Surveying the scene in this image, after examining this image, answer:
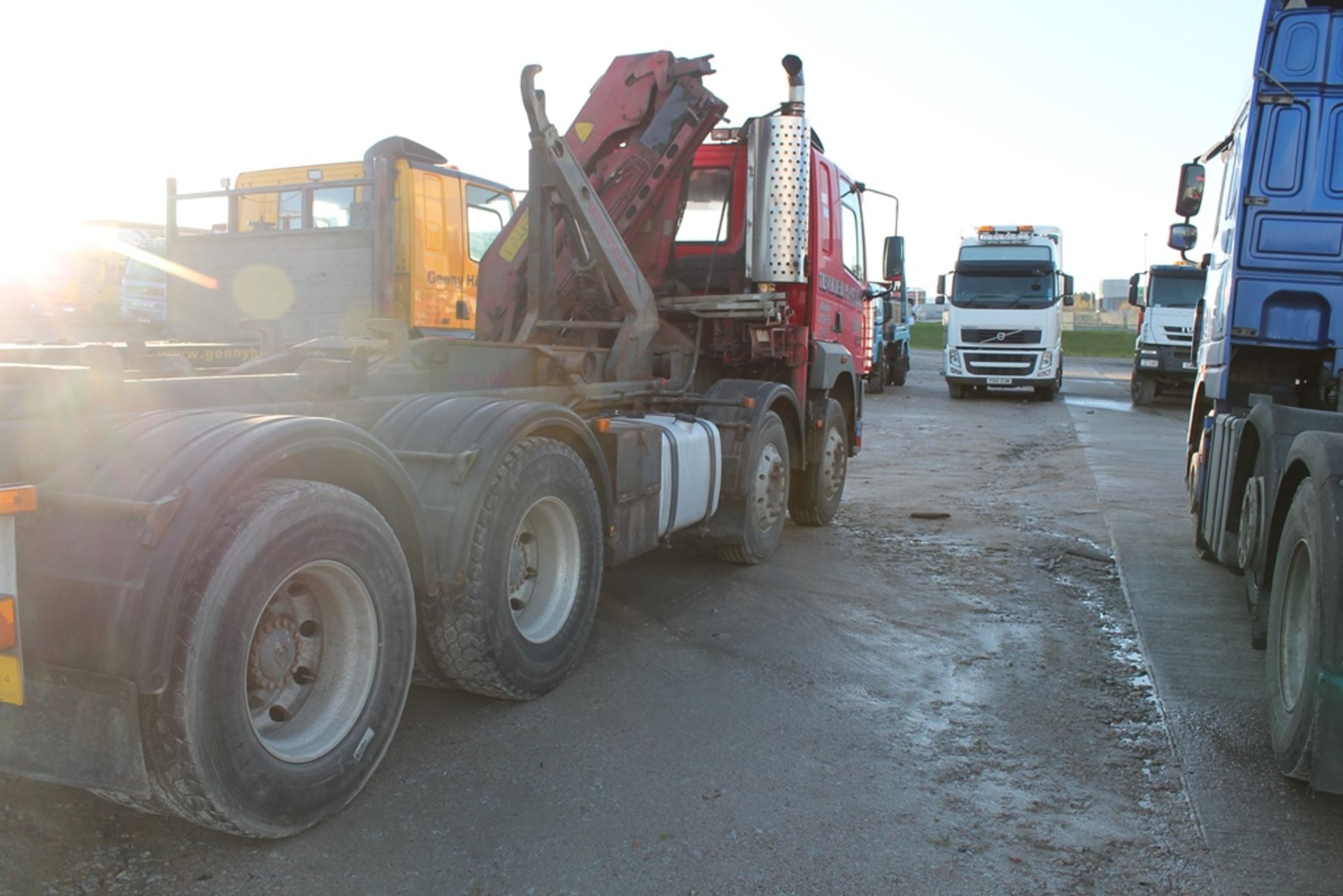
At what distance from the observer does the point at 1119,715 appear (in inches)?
176

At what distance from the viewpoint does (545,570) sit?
4812mm

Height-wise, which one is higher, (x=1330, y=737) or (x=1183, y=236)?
(x=1183, y=236)

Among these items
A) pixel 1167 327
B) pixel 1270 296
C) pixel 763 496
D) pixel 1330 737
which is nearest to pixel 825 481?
pixel 763 496

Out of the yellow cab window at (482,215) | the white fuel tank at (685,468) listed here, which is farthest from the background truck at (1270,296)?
the yellow cab window at (482,215)

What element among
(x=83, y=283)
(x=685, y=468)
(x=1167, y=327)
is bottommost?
(x=685, y=468)

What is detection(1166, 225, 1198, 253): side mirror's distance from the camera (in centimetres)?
793

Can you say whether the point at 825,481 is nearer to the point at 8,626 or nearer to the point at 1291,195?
the point at 1291,195

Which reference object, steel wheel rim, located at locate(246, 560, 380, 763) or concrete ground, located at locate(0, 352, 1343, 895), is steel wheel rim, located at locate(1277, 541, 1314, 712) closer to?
concrete ground, located at locate(0, 352, 1343, 895)

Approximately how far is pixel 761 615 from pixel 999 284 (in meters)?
17.7

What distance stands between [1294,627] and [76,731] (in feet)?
13.3

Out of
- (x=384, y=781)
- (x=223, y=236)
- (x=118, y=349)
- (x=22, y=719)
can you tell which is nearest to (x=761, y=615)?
(x=384, y=781)

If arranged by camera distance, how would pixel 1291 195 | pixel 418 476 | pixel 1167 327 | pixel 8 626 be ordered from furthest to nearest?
pixel 1167 327 < pixel 1291 195 < pixel 418 476 < pixel 8 626

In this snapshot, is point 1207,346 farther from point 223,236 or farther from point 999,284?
point 999,284

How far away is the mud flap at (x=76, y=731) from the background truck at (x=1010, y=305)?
68.4 ft
